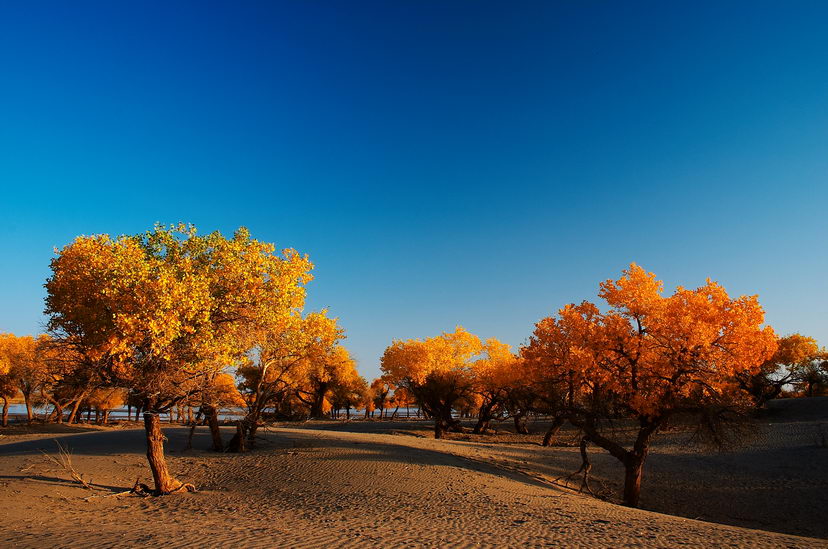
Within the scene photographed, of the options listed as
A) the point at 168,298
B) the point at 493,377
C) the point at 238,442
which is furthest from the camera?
the point at 493,377

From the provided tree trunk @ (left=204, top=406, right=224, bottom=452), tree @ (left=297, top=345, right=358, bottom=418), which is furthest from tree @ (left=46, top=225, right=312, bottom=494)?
tree @ (left=297, top=345, right=358, bottom=418)

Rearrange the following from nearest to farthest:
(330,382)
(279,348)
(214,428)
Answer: (279,348), (214,428), (330,382)

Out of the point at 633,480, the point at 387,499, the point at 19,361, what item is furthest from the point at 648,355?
the point at 19,361

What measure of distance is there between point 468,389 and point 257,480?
27.5 m

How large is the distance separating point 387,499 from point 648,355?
12.9 metres

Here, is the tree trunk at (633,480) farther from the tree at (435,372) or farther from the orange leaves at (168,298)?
the tree at (435,372)

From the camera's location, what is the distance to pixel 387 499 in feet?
48.4

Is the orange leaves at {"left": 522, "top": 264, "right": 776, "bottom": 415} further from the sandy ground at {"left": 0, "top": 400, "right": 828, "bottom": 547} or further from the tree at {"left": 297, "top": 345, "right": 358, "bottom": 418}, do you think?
the tree at {"left": 297, "top": 345, "right": 358, "bottom": 418}

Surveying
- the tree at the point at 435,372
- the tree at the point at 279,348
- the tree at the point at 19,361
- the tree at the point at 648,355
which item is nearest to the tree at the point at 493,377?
the tree at the point at 435,372

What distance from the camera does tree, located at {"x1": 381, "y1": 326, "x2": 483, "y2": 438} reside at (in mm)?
41438

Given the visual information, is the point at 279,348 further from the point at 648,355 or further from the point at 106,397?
the point at 648,355

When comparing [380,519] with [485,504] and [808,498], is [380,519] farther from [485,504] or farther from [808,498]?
[808,498]

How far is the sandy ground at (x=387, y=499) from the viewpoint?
10586mm

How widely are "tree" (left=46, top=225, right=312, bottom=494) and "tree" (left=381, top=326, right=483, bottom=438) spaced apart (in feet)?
89.2
